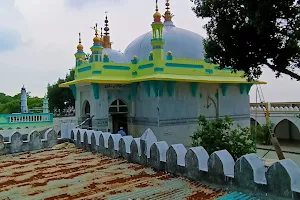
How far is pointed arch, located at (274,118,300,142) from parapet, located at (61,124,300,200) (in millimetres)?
19618

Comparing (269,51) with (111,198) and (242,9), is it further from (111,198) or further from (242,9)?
(111,198)

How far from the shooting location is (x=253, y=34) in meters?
7.51

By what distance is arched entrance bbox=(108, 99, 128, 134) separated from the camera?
15605 mm

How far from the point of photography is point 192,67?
1565 cm

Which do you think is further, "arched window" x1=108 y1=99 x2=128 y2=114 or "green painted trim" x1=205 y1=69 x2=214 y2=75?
"green painted trim" x1=205 y1=69 x2=214 y2=75

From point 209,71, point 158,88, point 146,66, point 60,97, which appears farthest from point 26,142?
point 60,97

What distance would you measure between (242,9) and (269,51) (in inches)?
48.1

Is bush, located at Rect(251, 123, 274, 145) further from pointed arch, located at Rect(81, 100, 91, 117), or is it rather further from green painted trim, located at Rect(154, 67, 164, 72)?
pointed arch, located at Rect(81, 100, 91, 117)

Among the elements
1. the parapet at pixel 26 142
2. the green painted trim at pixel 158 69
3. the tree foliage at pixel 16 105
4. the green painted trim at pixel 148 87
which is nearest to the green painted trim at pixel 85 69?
the green painted trim at pixel 148 87

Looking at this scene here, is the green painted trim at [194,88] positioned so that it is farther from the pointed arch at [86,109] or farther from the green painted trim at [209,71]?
the pointed arch at [86,109]

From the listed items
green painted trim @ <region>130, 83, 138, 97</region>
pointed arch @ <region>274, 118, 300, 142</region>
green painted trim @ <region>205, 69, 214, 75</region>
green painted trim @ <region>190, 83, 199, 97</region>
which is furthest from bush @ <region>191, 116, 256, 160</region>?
pointed arch @ <region>274, 118, 300, 142</region>

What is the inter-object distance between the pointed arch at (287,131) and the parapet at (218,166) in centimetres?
1962

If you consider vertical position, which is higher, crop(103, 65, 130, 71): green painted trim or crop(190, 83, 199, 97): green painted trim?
crop(103, 65, 130, 71): green painted trim

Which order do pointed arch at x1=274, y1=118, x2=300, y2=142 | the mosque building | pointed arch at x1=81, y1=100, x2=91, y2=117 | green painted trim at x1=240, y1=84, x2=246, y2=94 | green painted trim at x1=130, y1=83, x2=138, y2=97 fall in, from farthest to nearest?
pointed arch at x1=274, y1=118, x2=300, y2=142
green painted trim at x1=240, y1=84, x2=246, y2=94
pointed arch at x1=81, y1=100, x2=91, y2=117
green painted trim at x1=130, y1=83, x2=138, y2=97
the mosque building
